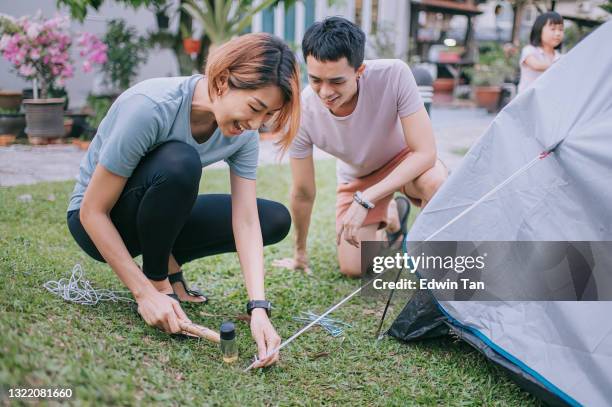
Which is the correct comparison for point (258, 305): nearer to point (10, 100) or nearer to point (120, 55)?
point (120, 55)

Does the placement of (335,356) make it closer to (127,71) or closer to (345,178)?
(345,178)

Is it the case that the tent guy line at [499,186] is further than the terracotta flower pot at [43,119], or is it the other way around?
the terracotta flower pot at [43,119]

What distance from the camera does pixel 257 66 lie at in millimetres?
1617

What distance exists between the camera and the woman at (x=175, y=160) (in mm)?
1648

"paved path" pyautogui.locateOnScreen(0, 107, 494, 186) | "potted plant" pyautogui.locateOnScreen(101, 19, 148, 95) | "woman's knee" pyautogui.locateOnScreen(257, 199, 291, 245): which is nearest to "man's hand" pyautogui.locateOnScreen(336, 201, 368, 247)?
"woman's knee" pyautogui.locateOnScreen(257, 199, 291, 245)

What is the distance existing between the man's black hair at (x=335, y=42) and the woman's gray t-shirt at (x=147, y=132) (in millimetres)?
414

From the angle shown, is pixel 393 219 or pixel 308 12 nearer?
pixel 393 219

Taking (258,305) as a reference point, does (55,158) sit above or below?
below

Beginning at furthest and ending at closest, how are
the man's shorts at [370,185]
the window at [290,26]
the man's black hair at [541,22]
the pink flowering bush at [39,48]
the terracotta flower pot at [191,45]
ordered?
the window at [290,26], the terracotta flower pot at [191,45], the pink flowering bush at [39,48], the man's black hair at [541,22], the man's shorts at [370,185]

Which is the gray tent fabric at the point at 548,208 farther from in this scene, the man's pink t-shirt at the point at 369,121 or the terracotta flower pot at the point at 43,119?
the terracotta flower pot at the point at 43,119

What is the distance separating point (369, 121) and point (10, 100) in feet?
14.8

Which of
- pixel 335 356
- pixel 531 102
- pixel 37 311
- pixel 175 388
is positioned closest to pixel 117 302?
pixel 37 311

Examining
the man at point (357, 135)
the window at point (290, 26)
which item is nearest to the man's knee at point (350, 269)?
the man at point (357, 135)

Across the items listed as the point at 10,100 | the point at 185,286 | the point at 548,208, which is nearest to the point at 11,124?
the point at 10,100
